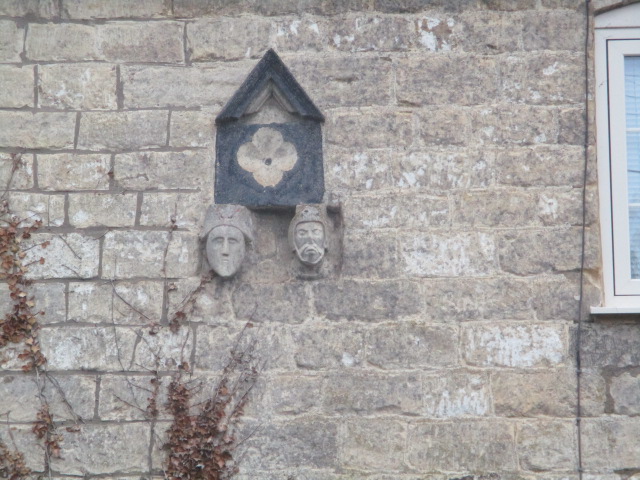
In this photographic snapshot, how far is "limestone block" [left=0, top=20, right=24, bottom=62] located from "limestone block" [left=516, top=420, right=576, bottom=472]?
351 centimetres

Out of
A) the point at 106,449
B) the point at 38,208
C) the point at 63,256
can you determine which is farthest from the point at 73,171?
the point at 106,449

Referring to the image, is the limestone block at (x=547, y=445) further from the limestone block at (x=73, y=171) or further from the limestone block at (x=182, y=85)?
the limestone block at (x=73, y=171)

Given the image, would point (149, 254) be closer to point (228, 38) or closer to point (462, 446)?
point (228, 38)

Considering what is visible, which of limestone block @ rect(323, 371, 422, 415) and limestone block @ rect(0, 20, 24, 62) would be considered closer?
limestone block @ rect(323, 371, 422, 415)

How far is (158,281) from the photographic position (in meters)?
5.32

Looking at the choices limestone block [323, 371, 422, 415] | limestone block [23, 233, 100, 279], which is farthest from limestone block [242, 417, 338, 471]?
limestone block [23, 233, 100, 279]

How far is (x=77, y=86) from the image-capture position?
18.2ft

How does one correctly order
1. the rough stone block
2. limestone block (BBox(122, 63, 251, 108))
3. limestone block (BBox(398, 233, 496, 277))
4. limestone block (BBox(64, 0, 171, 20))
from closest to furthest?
1. limestone block (BBox(398, 233, 496, 277))
2. the rough stone block
3. limestone block (BBox(122, 63, 251, 108))
4. limestone block (BBox(64, 0, 171, 20))

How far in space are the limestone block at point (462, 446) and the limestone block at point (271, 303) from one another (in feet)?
2.86

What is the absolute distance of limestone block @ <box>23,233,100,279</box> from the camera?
5352 mm

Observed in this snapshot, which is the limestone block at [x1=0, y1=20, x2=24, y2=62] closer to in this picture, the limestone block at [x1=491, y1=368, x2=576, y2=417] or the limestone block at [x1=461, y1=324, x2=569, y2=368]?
the limestone block at [x1=461, y1=324, x2=569, y2=368]

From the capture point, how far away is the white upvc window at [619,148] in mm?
5320

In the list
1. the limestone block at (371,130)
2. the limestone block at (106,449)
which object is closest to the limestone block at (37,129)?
the limestone block at (371,130)

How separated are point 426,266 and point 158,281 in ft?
4.81
